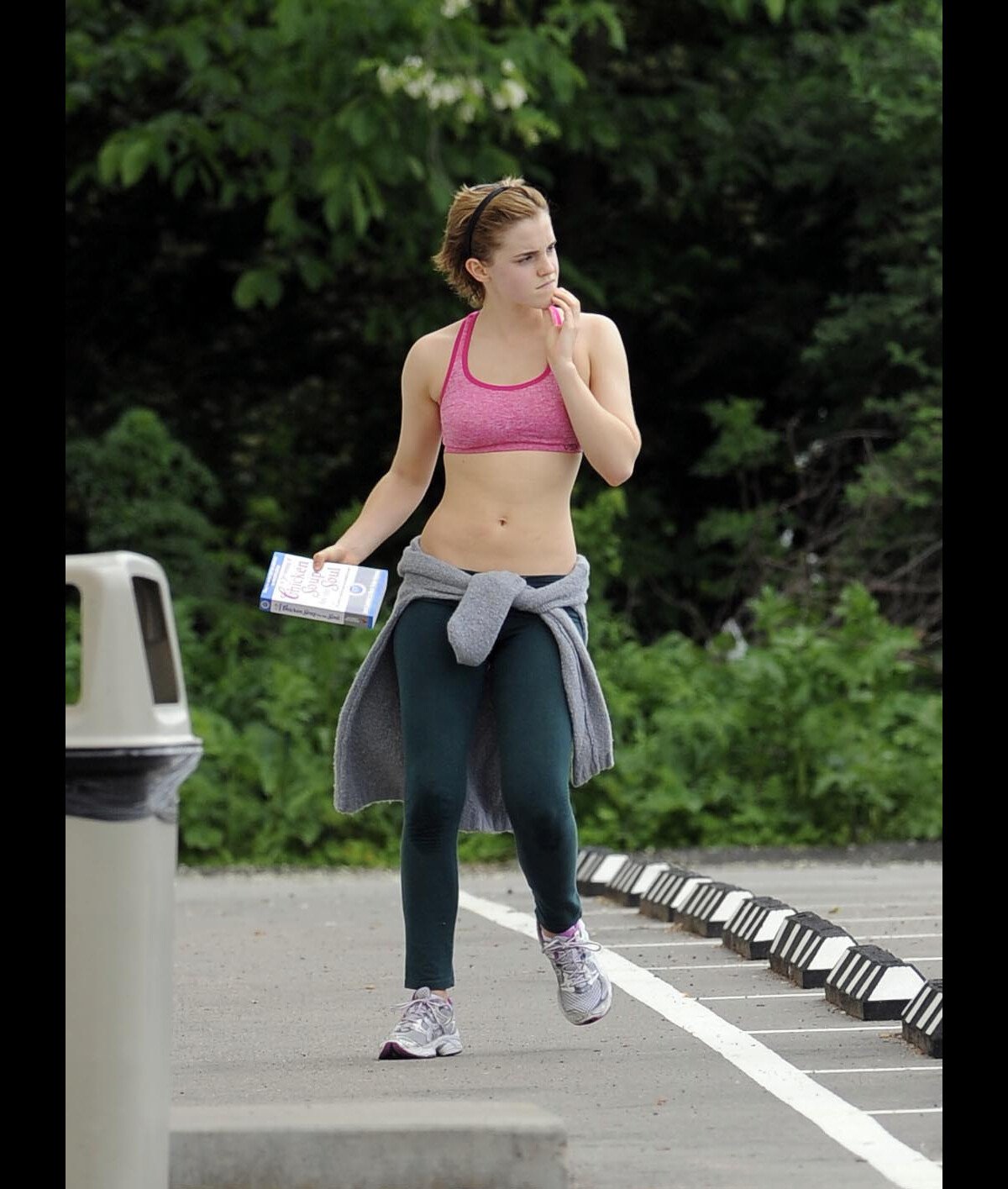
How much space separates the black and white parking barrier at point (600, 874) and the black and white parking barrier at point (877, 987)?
2.90m

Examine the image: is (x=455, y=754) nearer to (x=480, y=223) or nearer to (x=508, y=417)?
(x=508, y=417)

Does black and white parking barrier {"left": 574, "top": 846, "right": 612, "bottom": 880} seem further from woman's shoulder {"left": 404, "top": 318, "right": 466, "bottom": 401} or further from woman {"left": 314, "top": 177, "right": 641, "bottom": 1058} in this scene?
woman's shoulder {"left": 404, "top": 318, "right": 466, "bottom": 401}

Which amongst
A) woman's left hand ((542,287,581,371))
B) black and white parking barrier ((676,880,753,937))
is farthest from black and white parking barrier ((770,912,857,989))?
woman's left hand ((542,287,581,371))

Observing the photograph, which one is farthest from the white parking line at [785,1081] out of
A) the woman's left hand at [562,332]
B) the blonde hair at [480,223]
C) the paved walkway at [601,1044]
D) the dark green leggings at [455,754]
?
the blonde hair at [480,223]

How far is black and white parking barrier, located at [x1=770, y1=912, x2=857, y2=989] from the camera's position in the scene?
18.6ft

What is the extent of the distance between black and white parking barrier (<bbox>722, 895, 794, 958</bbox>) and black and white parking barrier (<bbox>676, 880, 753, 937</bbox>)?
9 cm

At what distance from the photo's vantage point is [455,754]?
4777mm

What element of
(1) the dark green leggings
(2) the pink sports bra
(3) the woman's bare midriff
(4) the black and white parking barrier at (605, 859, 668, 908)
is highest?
(2) the pink sports bra

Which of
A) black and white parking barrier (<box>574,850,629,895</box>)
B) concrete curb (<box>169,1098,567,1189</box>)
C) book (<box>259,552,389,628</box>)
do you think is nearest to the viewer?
concrete curb (<box>169,1098,567,1189</box>)

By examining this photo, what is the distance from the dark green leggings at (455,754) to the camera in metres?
4.77

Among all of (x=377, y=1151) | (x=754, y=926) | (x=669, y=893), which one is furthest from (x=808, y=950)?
(x=377, y=1151)

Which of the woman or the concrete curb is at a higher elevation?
the woman

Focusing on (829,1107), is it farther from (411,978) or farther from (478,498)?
(478,498)
